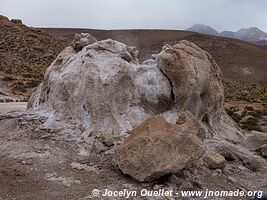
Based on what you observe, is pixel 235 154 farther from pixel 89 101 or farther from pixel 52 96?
pixel 52 96

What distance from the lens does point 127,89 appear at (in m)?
12.0

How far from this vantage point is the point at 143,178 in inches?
346

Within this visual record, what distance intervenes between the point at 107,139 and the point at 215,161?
95.8 inches

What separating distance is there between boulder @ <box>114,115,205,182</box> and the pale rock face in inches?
72.9

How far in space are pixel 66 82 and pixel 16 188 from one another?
4.40 m

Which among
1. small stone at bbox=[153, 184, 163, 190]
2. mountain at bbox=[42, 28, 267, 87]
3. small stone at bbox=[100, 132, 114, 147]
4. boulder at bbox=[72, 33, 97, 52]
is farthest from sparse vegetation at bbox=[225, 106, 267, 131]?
mountain at bbox=[42, 28, 267, 87]

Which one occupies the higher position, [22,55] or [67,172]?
[67,172]

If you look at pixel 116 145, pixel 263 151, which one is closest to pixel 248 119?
pixel 263 151

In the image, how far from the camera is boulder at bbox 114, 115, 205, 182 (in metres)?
8.82

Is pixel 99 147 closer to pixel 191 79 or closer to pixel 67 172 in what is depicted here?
pixel 67 172

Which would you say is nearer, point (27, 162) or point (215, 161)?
point (27, 162)

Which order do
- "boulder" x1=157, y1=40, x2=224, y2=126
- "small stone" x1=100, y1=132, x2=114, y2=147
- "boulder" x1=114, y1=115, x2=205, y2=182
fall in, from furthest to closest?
1. "boulder" x1=157, y1=40, x2=224, y2=126
2. "small stone" x1=100, y1=132, x2=114, y2=147
3. "boulder" x1=114, y1=115, x2=205, y2=182

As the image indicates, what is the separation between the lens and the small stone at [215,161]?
10312 millimetres

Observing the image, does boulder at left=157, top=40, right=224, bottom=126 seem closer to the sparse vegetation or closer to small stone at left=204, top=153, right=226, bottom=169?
small stone at left=204, top=153, right=226, bottom=169
